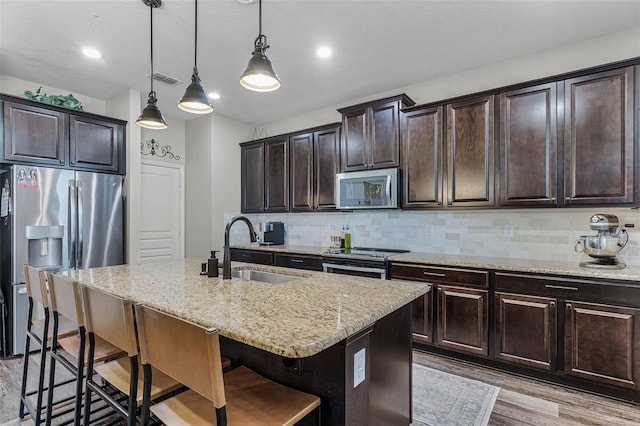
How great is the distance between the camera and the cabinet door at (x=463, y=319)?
2.83 metres

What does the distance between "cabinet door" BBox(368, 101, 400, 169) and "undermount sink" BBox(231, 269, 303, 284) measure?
195 centimetres

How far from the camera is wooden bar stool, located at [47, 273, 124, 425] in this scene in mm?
1620

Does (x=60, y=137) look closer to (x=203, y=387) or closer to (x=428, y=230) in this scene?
(x=203, y=387)

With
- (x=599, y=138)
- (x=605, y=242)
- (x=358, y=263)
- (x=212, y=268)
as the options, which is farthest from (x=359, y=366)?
(x=599, y=138)

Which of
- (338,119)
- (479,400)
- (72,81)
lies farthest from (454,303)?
(72,81)

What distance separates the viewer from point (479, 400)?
7.73 ft

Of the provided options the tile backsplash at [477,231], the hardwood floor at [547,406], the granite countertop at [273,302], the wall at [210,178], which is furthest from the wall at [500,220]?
the granite countertop at [273,302]

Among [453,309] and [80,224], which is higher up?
[80,224]

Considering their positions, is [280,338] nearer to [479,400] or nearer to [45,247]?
[479,400]

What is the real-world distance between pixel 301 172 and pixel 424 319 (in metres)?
2.48

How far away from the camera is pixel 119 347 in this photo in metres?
1.34

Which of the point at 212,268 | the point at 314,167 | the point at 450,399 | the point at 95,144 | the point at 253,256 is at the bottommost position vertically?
the point at 450,399

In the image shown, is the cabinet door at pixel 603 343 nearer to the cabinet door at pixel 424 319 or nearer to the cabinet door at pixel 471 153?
the cabinet door at pixel 424 319

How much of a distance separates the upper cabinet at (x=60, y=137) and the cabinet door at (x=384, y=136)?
3.01 m
